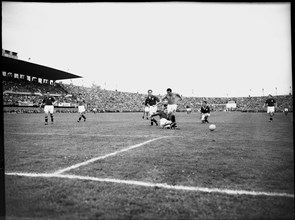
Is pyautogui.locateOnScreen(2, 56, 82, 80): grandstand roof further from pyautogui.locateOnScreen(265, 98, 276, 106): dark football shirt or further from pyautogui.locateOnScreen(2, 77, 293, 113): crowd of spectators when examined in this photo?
pyautogui.locateOnScreen(265, 98, 276, 106): dark football shirt

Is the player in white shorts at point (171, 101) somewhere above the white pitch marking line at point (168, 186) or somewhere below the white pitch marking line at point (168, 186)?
above

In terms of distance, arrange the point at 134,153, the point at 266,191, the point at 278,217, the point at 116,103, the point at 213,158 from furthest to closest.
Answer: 1. the point at 116,103
2. the point at 134,153
3. the point at 213,158
4. the point at 266,191
5. the point at 278,217

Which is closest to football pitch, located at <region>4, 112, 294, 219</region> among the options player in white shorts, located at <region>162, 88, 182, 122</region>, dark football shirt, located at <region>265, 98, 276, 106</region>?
player in white shorts, located at <region>162, 88, 182, 122</region>

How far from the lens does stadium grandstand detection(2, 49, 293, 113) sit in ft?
115

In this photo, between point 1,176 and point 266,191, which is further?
point 266,191

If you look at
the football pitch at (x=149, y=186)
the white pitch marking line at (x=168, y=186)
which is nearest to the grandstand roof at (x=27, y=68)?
the football pitch at (x=149, y=186)

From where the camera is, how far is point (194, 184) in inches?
127

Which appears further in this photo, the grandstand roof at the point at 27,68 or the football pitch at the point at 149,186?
the grandstand roof at the point at 27,68

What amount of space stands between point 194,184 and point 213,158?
1737 mm

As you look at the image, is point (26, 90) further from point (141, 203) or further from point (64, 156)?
point (141, 203)

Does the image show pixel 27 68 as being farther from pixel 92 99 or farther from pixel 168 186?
pixel 168 186

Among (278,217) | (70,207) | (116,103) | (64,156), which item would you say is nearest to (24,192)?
(70,207)

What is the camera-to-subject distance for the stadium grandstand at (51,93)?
35125 millimetres

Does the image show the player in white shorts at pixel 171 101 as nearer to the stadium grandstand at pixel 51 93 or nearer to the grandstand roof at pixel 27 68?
the stadium grandstand at pixel 51 93
